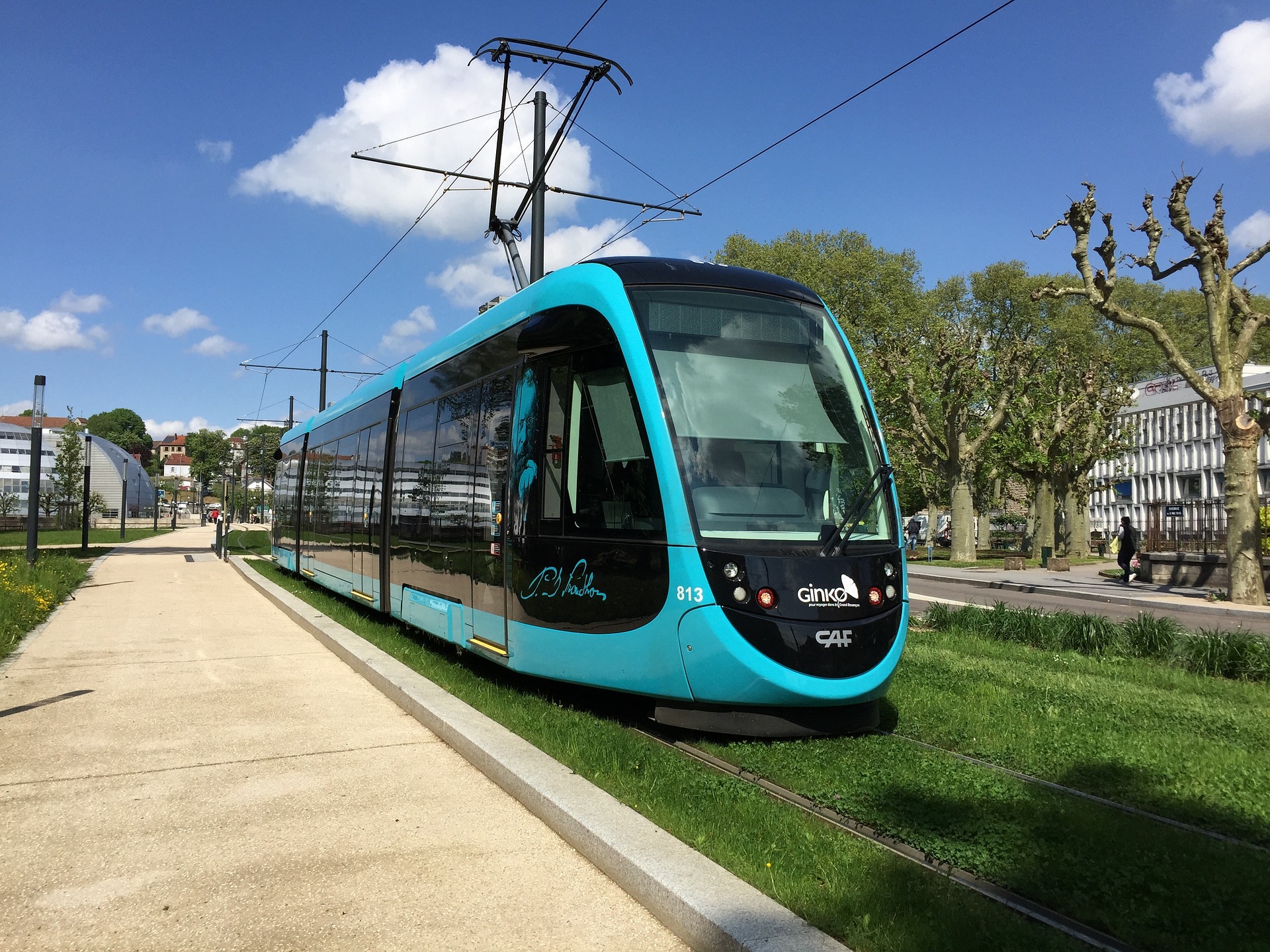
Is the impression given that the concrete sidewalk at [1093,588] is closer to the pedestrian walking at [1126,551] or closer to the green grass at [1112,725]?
the pedestrian walking at [1126,551]

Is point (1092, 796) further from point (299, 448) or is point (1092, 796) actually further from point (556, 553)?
point (299, 448)

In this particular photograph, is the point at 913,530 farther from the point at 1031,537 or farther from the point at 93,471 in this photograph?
the point at 93,471

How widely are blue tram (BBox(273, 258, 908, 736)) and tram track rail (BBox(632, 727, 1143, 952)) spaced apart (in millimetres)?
370

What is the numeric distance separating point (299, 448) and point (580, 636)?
51.0 ft

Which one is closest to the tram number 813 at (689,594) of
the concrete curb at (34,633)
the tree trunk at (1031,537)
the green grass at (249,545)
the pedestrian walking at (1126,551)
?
the concrete curb at (34,633)

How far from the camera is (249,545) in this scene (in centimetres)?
4172

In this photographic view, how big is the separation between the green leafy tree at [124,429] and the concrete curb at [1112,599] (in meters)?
162

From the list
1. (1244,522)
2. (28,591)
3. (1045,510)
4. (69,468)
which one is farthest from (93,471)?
(1244,522)

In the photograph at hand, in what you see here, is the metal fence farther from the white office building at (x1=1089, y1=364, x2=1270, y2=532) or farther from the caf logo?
the white office building at (x1=1089, y1=364, x2=1270, y2=532)

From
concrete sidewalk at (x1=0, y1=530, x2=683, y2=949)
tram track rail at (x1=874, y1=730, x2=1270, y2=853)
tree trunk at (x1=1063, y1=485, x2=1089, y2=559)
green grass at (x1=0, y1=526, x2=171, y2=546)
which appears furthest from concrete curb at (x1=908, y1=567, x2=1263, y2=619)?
green grass at (x1=0, y1=526, x2=171, y2=546)

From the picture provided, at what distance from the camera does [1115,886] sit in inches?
162

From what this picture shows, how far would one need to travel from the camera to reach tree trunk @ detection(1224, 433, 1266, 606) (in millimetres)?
19438

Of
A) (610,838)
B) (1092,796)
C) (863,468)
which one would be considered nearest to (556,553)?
(863,468)

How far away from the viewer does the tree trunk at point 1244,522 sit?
19.4 meters
